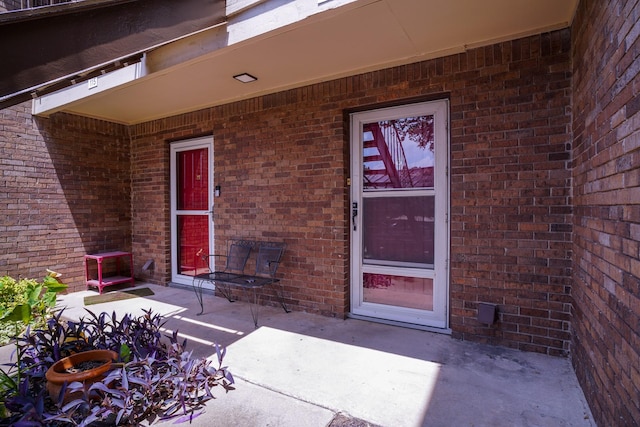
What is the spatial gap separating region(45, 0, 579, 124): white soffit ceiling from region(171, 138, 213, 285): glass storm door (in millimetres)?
1030

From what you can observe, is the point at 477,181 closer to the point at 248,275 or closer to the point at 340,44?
the point at 340,44

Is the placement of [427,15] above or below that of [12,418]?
above

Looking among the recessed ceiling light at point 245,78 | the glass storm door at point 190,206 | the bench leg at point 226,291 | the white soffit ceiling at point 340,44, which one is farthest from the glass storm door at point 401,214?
the glass storm door at point 190,206

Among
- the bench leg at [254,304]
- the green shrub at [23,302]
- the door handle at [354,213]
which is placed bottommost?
the bench leg at [254,304]

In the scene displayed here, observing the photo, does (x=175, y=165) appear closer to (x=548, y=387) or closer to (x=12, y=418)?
(x=12, y=418)

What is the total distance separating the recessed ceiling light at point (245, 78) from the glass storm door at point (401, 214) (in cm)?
123

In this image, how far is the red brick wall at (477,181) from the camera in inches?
105

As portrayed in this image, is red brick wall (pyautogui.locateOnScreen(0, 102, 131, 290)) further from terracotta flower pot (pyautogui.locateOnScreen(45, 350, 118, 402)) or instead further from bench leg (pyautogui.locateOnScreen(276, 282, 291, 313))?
terracotta flower pot (pyautogui.locateOnScreen(45, 350, 118, 402))

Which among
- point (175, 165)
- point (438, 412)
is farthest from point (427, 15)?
point (175, 165)

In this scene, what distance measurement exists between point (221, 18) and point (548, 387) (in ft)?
12.3

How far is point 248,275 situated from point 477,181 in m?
2.80

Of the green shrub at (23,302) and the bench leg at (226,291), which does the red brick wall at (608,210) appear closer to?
the green shrub at (23,302)

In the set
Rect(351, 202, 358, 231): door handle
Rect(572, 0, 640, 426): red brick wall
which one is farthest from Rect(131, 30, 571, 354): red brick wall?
Rect(572, 0, 640, 426): red brick wall

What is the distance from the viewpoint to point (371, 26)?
2.64m
